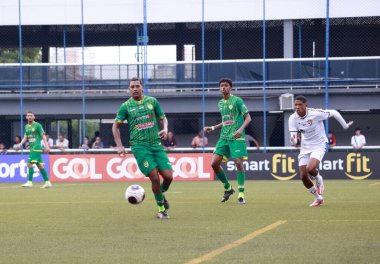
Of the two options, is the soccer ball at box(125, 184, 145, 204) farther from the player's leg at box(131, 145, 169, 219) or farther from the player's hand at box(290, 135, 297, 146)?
the player's hand at box(290, 135, 297, 146)

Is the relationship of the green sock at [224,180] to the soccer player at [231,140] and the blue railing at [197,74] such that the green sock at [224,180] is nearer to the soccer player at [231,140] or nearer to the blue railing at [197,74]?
the soccer player at [231,140]

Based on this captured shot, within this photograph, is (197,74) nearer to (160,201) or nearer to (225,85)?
(225,85)

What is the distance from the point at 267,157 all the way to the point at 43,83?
10.5m

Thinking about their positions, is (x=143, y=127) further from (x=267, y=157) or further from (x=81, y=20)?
(x=81, y=20)

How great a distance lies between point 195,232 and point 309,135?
5.77m

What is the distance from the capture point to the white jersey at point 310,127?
16.2m

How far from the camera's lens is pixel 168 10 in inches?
1453

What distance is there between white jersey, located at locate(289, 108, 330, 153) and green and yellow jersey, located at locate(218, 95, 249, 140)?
144 cm

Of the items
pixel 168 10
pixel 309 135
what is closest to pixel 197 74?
Answer: pixel 168 10

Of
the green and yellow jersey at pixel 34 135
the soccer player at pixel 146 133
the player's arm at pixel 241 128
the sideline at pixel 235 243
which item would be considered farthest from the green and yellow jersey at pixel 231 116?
the green and yellow jersey at pixel 34 135

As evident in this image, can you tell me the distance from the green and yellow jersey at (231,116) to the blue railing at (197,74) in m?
17.1

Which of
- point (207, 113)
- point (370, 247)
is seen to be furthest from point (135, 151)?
point (207, 113)

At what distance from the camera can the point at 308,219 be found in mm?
12789

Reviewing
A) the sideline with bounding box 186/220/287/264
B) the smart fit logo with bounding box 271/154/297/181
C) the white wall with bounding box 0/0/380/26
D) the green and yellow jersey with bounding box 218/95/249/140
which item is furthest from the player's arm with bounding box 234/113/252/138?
the white wall with bounding box 0/0/380/26
